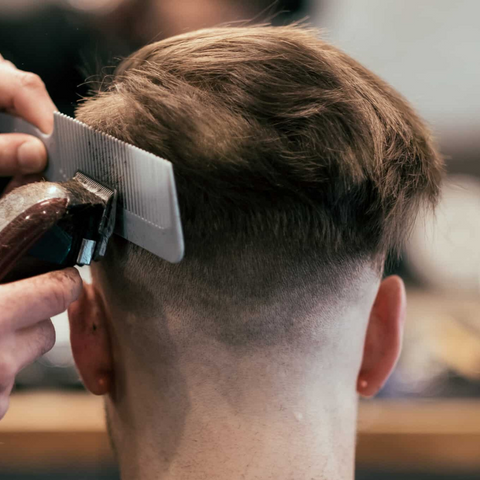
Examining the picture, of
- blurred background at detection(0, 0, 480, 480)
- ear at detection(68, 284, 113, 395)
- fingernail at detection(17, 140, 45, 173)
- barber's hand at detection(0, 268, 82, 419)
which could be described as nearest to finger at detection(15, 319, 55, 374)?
barber's hand at detection(0, 268, 82, 419)

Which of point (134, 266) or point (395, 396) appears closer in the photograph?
point (134, 266)

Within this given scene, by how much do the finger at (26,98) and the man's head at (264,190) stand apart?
0.57ft

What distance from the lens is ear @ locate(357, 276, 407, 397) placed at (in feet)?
2.47

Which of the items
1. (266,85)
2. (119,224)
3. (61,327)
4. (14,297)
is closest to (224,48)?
(266,85)

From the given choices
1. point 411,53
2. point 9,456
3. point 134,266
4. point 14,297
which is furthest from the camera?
point 411,53

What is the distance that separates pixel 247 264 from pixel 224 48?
23 centimetres

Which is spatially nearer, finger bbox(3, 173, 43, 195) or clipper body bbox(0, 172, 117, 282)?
clipper body bbox(0, 172, 117, 282)

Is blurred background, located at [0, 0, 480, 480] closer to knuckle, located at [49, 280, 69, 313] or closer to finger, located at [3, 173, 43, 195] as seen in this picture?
finger, located at [3, 173, 43, 195]

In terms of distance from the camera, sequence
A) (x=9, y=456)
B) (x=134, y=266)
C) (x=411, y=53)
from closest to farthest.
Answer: (x=134, y=266), (x=9, y=456), (x=411, y=53)

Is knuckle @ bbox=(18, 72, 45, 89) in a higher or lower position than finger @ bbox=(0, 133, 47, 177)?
higher

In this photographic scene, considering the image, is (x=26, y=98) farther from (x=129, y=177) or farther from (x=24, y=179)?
(x=129, y=177)

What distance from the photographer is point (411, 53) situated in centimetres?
230

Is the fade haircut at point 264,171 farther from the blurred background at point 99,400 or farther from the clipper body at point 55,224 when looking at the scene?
the blurred background at point 99,400

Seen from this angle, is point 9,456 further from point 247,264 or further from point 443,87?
point 443,87
